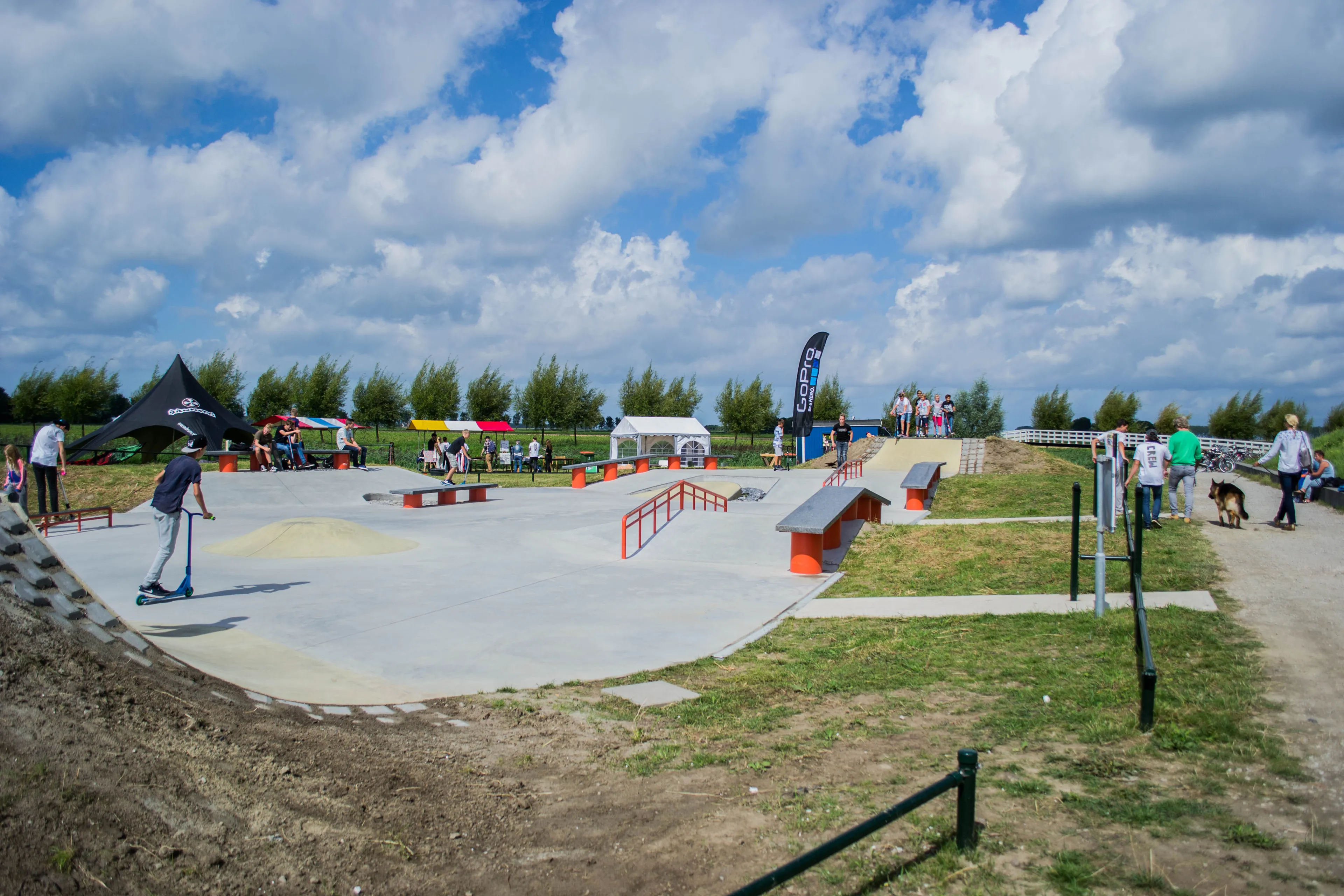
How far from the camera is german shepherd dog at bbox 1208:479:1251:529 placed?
11.6 metres

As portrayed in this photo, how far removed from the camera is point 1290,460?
36.7ft

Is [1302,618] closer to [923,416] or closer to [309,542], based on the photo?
[309,542]

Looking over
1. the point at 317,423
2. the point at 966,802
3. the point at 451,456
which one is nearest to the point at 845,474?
the point at 451,456

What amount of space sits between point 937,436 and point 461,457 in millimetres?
17903

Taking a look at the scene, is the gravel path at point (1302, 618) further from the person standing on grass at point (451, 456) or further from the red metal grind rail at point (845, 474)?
the person standing on grass at point (451, 456)

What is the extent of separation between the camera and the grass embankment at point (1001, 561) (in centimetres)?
905

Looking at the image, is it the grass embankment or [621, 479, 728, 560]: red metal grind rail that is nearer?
the grass embankment

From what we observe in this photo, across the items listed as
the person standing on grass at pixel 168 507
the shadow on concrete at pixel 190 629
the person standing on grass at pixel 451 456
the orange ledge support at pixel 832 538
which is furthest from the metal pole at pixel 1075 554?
the person standing on grass at pixel 451 456

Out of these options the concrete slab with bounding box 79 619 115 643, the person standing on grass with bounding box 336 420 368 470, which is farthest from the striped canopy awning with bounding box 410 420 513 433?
the concrete slab with bounding box 79 619 115 643

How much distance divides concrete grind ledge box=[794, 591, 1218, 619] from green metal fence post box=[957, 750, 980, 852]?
4.92m

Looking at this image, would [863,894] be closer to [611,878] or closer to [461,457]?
[611,878]

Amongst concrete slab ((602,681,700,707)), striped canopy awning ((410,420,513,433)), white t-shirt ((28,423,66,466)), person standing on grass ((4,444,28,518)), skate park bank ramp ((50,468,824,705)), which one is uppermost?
striped canopy awning ((410,420,513,433))

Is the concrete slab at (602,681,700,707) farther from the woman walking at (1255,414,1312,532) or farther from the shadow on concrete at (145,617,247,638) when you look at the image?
the woman walking at (1255,414,1312,532)

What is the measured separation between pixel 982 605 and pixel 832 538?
3984mm
